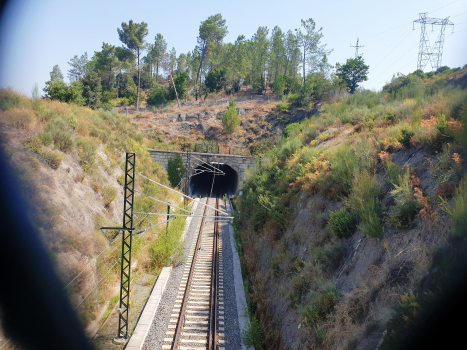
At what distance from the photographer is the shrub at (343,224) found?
29.0 ft

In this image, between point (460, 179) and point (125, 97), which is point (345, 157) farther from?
point (125, 97)

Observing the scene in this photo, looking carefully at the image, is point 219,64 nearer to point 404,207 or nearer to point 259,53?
point 259,53

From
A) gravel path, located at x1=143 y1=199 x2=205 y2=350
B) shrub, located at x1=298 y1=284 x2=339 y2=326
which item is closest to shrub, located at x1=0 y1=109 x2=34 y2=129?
gravel path, located at x1=143 y1=199 x2=205 y2=350

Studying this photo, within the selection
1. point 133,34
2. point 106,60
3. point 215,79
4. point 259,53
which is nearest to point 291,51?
point 259,53

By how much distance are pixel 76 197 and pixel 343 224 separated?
→ 40.4 ft

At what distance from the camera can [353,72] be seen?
32.3 meters

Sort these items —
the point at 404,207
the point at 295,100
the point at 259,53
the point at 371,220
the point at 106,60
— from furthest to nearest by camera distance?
1. the point at 259,53
2. the point at 106,60
3. the point at 295,100
4. the point at 371,220
5. the point at 404,207

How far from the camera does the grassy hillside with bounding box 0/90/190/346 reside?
10398mm

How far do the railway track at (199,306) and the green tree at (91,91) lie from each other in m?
22.3

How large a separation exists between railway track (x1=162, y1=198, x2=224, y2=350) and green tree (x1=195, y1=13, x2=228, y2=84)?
45.9m

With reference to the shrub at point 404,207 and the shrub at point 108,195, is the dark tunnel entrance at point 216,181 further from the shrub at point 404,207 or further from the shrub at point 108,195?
the shrub at point 404,207

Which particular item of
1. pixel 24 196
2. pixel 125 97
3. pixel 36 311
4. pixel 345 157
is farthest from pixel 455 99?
pixel 125 97

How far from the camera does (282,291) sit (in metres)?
9.82

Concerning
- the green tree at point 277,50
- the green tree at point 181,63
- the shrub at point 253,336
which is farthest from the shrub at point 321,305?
the green tree at point 181,63
